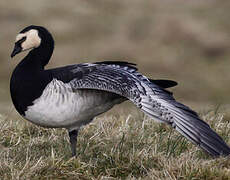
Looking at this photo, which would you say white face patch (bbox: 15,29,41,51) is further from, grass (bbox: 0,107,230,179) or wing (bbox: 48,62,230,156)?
grass (bbox: 0,107,230,179)

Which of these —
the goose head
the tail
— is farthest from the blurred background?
the tail

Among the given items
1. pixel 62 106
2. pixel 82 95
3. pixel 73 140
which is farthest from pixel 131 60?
pixel 62 106

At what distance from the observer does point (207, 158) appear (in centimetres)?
611

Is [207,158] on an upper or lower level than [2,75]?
upper

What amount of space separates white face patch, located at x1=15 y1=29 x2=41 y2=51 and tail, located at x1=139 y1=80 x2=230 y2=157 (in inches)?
55.3

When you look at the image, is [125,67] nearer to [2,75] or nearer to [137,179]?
[137,179]

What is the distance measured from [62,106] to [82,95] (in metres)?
0.24

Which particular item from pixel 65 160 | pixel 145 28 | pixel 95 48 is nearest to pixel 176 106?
pixel 65 160

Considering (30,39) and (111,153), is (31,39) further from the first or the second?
(111,153)

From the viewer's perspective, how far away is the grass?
5.43 m

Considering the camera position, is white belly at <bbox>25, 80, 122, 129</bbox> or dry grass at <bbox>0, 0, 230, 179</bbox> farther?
white belly at <bbox>25, 80, 122, 129</bbox>

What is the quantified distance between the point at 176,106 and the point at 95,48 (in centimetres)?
1804

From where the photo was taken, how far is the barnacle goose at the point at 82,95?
5.57 m

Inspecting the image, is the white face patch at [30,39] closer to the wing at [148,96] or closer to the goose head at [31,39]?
the goose head at [31,39]
